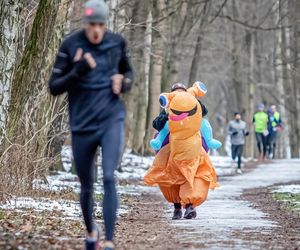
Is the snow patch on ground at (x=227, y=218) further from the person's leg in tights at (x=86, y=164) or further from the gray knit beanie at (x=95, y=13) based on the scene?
the gray knit beanie at (x=95, y=13)

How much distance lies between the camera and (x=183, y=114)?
43.8 feet

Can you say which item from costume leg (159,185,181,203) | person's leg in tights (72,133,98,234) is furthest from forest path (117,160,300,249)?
person's leg in tights (72,133,98,234)

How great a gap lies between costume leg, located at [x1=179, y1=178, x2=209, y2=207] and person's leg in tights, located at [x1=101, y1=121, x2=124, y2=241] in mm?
5410

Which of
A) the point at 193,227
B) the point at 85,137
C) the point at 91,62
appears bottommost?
the point at 193,227

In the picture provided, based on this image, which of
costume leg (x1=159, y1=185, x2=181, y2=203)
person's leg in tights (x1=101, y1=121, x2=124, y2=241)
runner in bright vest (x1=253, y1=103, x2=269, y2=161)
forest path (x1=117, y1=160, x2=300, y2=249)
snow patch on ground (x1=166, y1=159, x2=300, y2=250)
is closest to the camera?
person's leg in tights (x1=101, y1=121, x2=124, y2=241)

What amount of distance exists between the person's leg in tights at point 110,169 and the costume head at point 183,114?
547 centimetres

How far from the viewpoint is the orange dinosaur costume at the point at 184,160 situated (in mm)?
13328

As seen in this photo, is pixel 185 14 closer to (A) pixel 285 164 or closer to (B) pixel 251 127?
(A) pixel 285 164

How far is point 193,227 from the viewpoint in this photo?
1138 centimetres

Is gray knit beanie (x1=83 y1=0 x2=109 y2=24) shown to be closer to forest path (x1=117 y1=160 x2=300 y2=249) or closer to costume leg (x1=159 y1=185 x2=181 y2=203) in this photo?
forest path (x1=117 y1=160 x2=300 y2=249)

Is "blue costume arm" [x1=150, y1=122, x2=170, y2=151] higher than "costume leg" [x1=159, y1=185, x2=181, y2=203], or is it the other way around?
"blue costume arm" [x1=150, y1=122, x2=170, y2=151]

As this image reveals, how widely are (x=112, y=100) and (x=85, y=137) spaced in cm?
39

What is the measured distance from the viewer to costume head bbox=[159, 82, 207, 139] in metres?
13.4

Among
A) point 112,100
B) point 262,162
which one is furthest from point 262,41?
point 112,100
